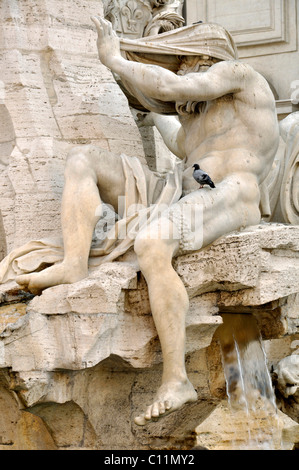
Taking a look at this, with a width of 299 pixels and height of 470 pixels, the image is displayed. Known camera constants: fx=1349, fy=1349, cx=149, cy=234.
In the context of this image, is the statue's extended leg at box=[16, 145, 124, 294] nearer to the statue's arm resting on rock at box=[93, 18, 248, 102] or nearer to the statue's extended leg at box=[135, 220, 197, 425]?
the statue's extended leg at box=[135, 220, 197, 425]

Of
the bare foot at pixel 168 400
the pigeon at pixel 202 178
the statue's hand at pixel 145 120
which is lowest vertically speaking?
the bare foot at pixel 168 400

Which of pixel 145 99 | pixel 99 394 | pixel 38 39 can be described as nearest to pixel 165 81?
pixel 145 99

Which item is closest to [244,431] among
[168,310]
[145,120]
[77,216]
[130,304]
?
[130,304]

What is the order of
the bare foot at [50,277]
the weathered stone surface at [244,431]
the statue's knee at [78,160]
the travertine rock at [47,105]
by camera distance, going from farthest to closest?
the weathered stone surface at [244,431] → the travertine rock at [47,105] → the statue's knee at [78,160] → the bare foot at [50,277]

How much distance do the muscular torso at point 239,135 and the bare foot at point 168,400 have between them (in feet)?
4.42

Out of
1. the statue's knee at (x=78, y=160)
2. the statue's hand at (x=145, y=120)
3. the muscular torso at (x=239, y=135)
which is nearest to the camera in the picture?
the statue's knee at (x=78, y=160)

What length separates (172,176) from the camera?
26.9 ft

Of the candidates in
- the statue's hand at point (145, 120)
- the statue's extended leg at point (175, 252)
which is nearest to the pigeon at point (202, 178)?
the statue's extended leg at point (175, 252)

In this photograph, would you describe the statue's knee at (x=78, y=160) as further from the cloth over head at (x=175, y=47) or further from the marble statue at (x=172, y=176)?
the cloth over head at (x=175, y=47)

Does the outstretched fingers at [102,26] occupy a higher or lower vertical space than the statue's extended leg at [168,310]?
higher

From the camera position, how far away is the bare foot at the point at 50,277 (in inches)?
305

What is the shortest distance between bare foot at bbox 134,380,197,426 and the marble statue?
0.07 meters

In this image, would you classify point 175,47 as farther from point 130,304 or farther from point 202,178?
point 130,304

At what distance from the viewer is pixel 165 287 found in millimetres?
7523
